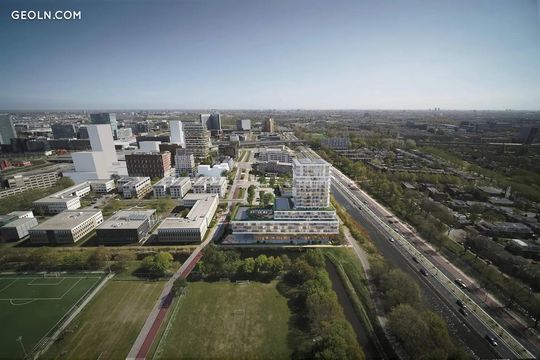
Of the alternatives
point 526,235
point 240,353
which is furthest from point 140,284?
point 526,235

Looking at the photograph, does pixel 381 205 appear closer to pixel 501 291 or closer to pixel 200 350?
pixel 501 291

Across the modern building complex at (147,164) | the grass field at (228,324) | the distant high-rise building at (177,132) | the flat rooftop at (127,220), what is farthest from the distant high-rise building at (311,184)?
the distant high-rise building at (177,132)

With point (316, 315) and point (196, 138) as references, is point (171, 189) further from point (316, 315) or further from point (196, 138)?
point (316, 315)

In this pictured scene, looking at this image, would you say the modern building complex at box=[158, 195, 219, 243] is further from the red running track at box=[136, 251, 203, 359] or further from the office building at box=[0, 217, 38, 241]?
the office building at box=[0, 217, 38, 241]

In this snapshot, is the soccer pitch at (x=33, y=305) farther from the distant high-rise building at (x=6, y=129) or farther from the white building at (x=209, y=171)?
the distant high-rise building at (x=6, y=129)

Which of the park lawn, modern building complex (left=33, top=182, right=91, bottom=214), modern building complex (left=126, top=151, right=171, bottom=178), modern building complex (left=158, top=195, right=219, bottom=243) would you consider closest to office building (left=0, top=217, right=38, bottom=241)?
modern building complex (left=33, top=182, right=91, bottom=214)
